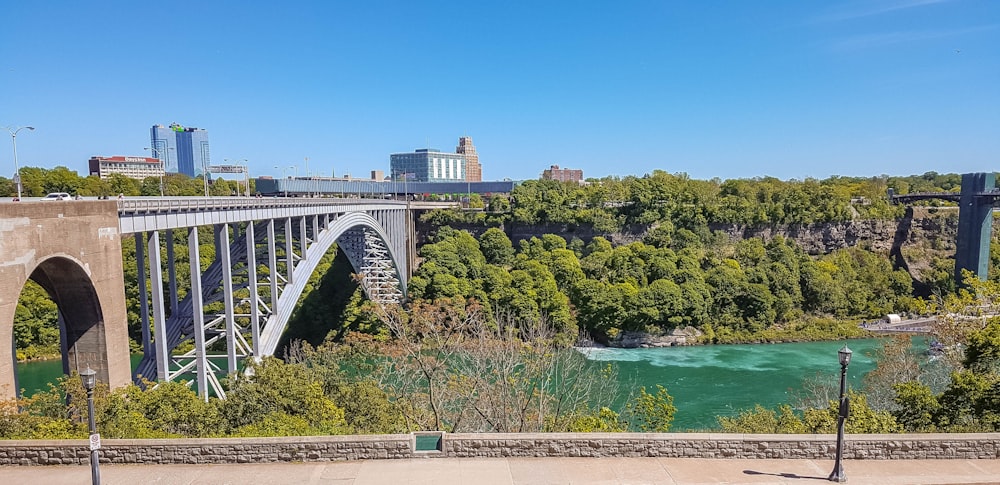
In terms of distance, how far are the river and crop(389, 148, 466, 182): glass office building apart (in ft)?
432

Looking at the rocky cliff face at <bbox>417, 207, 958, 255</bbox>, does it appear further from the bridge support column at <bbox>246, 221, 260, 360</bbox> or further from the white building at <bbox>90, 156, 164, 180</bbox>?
the white building at <bbox>90, 156, 164, 180</bbox>

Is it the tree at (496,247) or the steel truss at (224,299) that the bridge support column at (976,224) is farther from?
the steel truss at (224,299)

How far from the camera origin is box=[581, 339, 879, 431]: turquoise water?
26.0 metres

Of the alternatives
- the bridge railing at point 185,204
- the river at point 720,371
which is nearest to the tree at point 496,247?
the river at point 720,371

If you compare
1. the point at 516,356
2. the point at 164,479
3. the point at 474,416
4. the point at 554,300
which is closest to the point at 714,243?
the point at 554,300

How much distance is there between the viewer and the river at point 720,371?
1031 inches

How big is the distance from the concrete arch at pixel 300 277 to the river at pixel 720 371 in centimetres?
1237

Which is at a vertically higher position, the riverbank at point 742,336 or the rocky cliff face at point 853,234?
the rocky cliff face at point 853,234

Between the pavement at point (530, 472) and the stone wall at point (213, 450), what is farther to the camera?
the stone wall at point (213, 450)

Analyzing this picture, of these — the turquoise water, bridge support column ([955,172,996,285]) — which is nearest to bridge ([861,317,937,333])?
the turquoise water

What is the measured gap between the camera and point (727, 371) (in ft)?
102

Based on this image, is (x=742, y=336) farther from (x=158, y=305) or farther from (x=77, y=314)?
(x=77, y=314)

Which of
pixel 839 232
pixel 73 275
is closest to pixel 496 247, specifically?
pixel 839 232

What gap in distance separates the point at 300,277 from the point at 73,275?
948 cm
